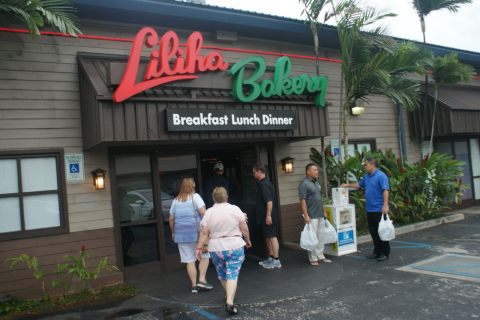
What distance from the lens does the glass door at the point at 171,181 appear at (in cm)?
743

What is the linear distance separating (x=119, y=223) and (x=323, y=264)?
138 inches

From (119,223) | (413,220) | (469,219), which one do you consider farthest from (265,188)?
(469,219)

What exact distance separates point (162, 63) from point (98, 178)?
2134 millimetres

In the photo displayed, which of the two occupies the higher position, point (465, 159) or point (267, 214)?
point (465, 159)

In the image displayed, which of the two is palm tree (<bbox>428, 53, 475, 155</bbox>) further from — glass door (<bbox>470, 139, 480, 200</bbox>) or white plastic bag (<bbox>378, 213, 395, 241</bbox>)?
white plastic bag (<bbox>378, 213, 395, 241</bbox>)

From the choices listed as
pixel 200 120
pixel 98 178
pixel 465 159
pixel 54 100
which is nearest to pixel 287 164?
pixel 200 120

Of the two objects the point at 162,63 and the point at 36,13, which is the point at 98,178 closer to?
the point at 162,63

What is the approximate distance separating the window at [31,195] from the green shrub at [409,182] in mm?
5252

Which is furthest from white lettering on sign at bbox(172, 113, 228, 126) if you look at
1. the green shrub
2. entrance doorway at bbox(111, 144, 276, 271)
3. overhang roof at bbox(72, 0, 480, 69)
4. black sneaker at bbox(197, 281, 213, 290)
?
the green shrub

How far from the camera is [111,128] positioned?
19.4 ft

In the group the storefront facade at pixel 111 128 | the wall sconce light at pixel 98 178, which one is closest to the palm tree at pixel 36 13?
the storefront facade at pixel 111 128

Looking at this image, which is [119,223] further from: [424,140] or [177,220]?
[424,140]

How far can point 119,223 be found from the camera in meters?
6.99

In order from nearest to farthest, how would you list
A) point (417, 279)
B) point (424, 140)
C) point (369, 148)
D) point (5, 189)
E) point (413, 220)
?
point (417, 279) → point (5, 189) → point (413, 220) → point (369, 148) → point (424, 140)
